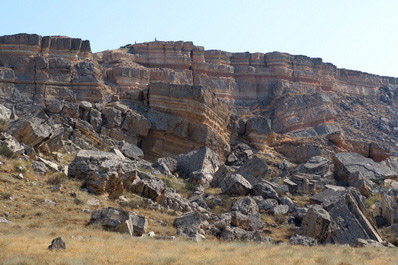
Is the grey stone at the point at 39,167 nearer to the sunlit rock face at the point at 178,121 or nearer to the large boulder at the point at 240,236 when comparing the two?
the large boulder at the point at 240,236

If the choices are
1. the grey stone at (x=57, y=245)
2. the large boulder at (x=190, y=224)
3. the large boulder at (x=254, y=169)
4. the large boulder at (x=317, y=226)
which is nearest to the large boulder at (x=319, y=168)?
the large boulder at (x=254, y=169)

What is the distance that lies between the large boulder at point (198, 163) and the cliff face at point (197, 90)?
413cm

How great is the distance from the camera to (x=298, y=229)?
1717 centimetres

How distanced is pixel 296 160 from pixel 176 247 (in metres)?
26.3

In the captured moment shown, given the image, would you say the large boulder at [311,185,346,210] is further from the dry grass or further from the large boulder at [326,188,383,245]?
the dry grass

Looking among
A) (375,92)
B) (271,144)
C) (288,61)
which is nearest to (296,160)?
(271,144)

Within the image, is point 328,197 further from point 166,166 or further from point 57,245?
point 57,245

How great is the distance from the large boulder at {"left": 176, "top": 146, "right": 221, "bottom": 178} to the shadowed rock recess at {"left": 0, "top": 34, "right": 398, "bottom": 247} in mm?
102

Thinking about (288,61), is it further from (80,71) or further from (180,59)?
(80,71)

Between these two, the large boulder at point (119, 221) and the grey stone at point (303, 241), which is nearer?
the large boulder at point (119, 221)

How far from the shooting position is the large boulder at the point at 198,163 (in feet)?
87.1

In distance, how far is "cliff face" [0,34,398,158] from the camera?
32094 millimetres

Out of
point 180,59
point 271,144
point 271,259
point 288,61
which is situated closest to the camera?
point 271,259

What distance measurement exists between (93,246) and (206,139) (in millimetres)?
21366
